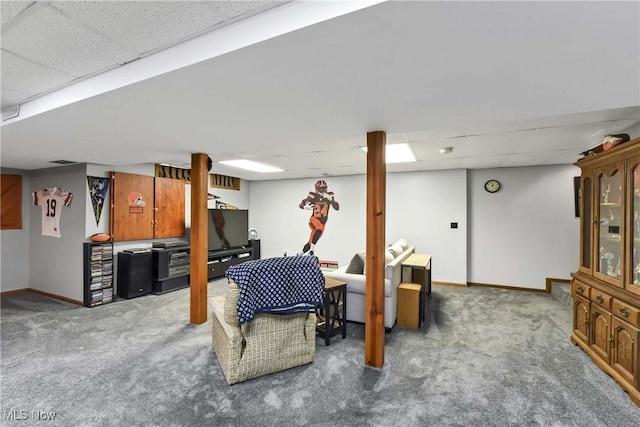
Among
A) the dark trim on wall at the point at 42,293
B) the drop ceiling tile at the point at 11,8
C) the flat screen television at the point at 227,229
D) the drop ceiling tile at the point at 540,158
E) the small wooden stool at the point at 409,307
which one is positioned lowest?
the dark trim on wall at the point at 42,293

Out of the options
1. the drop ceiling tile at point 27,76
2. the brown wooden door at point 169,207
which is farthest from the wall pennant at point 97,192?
the drop ceiling tile at point 27,76

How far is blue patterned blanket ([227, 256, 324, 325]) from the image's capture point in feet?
7.63

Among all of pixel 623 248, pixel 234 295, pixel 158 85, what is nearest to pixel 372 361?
pixel 234 295

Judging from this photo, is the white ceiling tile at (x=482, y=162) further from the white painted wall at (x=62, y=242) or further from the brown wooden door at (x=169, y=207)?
the white painted wall at (x=62, y=242)

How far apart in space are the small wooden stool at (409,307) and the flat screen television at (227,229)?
12.8 ft

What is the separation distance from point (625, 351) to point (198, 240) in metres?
4.20

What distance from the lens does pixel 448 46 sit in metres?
1.33

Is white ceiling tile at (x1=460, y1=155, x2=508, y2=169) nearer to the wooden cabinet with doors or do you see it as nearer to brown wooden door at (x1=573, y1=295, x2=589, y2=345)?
brown wooden door at (x1=573, y1=295, x2=589, y2=345)

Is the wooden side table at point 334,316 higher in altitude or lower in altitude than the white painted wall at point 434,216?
lower

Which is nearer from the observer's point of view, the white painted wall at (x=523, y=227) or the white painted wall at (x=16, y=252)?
the white painted wall at (x=16, y=252)

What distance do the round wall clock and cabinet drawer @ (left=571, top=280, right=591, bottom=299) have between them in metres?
2.71

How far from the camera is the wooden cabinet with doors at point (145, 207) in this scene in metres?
4.79

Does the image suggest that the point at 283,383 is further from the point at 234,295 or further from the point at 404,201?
the point at 404,201

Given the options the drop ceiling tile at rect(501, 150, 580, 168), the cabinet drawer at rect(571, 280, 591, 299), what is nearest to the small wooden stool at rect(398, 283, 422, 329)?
the cabinet drawer at rect(571, 280, 591, 299)
